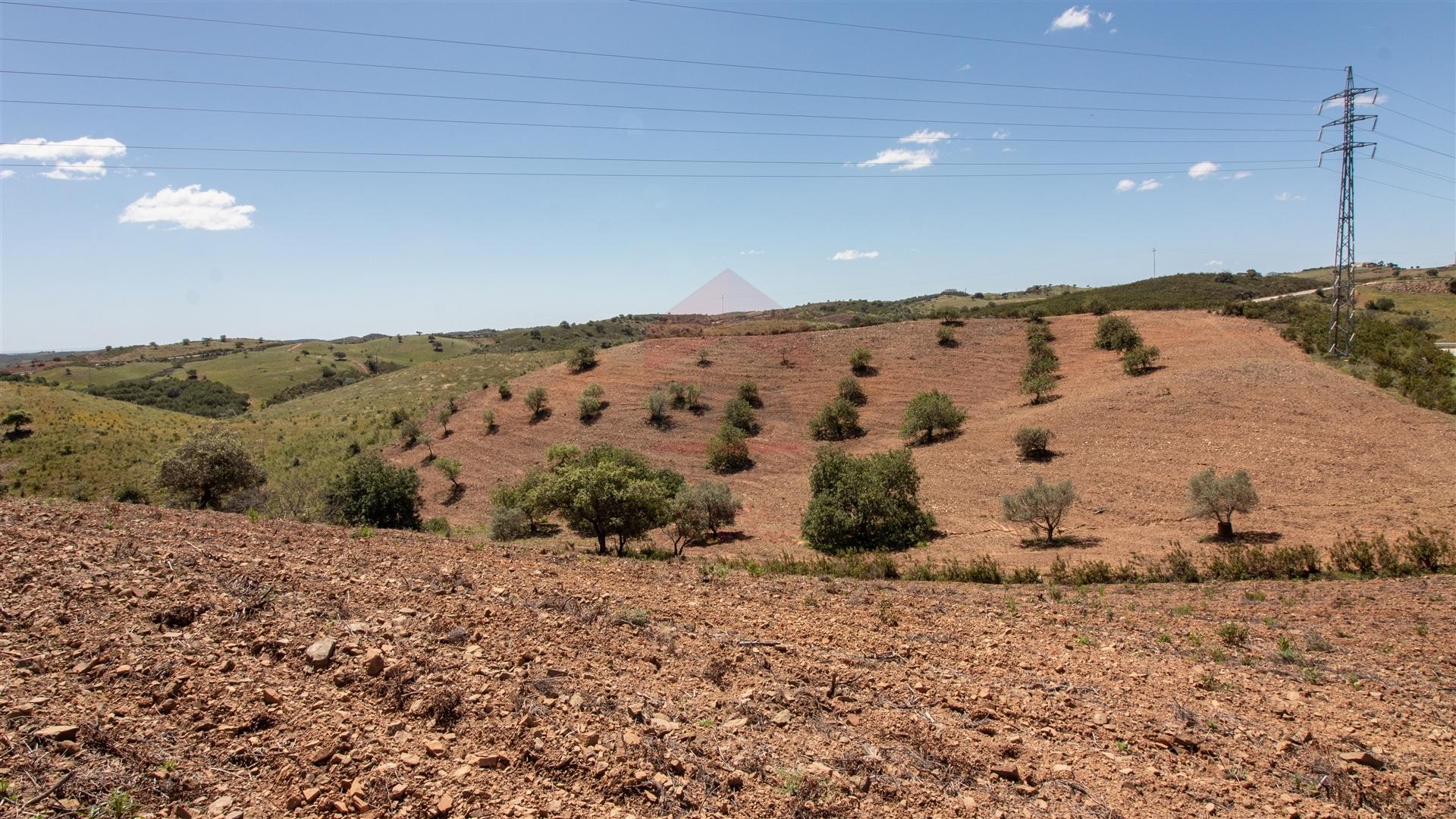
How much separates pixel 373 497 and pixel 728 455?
50.9 ft

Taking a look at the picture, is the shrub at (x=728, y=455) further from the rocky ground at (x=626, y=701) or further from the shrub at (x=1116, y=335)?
the shrub at (x=1116, y=335)

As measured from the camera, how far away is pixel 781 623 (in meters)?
7.68

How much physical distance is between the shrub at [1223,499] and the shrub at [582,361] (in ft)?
127

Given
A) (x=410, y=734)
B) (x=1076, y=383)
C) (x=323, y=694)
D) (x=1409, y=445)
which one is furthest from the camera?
(x=1076, y=383)

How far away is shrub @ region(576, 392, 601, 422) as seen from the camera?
127 feet

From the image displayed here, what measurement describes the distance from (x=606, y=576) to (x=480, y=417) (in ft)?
110

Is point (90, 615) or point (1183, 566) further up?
point (90, 615)

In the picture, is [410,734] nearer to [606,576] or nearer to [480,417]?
[606,576]

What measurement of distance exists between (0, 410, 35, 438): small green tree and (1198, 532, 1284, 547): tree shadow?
53.1 m

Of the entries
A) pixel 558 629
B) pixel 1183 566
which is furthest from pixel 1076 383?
pixel 558 629

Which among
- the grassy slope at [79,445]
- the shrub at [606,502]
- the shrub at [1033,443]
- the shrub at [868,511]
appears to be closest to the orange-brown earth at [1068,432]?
the shrub at [1033,443]

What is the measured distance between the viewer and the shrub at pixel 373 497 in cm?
2188

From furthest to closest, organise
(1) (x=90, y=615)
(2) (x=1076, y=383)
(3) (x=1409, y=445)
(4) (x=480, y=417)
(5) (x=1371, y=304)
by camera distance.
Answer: (5) (x=1371, y=304), (4) (x=480, y=417), (2) (x=1076, y=383), (3) (x=1409, y=445), (1) (x=90, y=615)

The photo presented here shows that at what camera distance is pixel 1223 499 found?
54.7 feet
